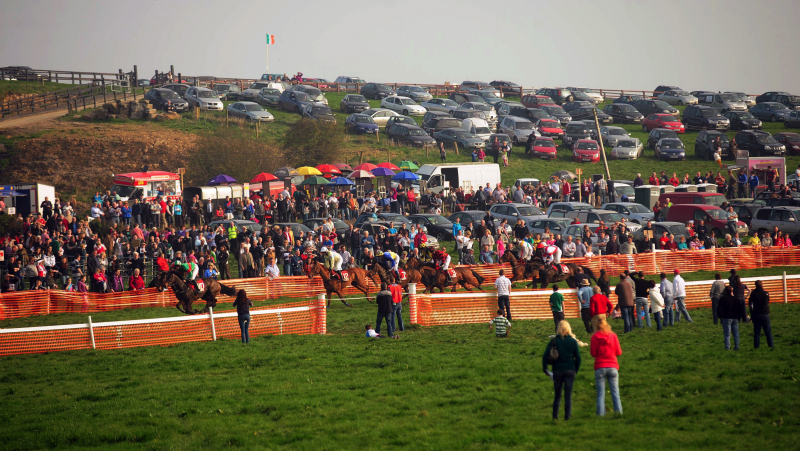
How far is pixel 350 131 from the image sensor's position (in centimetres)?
5500

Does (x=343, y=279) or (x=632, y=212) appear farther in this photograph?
(x=632, y=212)

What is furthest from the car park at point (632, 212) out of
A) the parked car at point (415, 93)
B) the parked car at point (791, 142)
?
the parked car at point (415, 93)

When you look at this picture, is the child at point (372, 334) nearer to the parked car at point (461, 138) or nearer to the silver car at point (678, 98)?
the parked car at point (461, 138)

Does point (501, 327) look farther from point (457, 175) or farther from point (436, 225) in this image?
point (457, 175)

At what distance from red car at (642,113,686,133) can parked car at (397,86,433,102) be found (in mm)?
19883

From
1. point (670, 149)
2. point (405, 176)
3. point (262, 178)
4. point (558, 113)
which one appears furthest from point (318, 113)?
point (670, 149)

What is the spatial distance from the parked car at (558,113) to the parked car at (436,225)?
30.2 metres

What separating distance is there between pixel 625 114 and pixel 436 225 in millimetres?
34458

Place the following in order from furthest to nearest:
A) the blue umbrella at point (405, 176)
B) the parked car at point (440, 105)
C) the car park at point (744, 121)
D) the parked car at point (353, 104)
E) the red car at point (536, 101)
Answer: the red car at point (536, 101) → the parked car at point (440, 105) → the parked car at point (353, 104) → the car park at point (744, 121) → the blue umbrella at point (405, 176)

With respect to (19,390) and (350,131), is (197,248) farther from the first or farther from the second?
(350,131)

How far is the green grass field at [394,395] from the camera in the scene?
9.62 meters

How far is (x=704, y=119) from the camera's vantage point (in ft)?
181

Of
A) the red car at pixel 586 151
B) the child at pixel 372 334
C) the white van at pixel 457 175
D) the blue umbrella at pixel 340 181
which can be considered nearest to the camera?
the child at pixel 372 334

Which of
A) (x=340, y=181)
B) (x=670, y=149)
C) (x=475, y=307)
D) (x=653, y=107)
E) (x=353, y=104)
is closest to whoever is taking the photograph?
(x=475, y=307)
